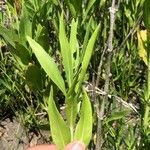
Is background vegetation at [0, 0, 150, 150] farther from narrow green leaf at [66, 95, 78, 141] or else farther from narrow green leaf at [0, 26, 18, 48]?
narrow green leaf at [66, 95, 78, 141]

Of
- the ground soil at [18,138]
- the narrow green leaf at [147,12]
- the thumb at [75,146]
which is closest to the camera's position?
the thumb at [75,146]

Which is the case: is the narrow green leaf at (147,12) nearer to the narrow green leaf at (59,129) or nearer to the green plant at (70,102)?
the green plant at (70,102)

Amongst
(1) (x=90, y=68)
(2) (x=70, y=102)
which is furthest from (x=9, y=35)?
(2) (x=70, y=102)

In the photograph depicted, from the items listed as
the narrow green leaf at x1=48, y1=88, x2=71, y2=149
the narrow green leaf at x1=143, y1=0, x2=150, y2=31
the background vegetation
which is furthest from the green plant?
the narrow green leaf at x1=143, y1=0, x2=150, y2=31

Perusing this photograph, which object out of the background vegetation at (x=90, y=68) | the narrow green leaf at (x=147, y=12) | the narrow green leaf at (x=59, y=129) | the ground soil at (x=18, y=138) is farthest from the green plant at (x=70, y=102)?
the ground soil at (x=18, y=138)

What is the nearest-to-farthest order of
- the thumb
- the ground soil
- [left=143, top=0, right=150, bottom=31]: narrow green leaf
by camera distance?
the thumb < [left=143, top=0, right=150, bottom=31]: narrow green leaf < the ground soil

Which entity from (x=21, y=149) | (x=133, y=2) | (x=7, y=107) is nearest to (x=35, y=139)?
(x=21, y=149)

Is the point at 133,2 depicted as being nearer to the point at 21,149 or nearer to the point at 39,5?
the point at 39,5

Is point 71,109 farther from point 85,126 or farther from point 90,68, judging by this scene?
point 90,68
